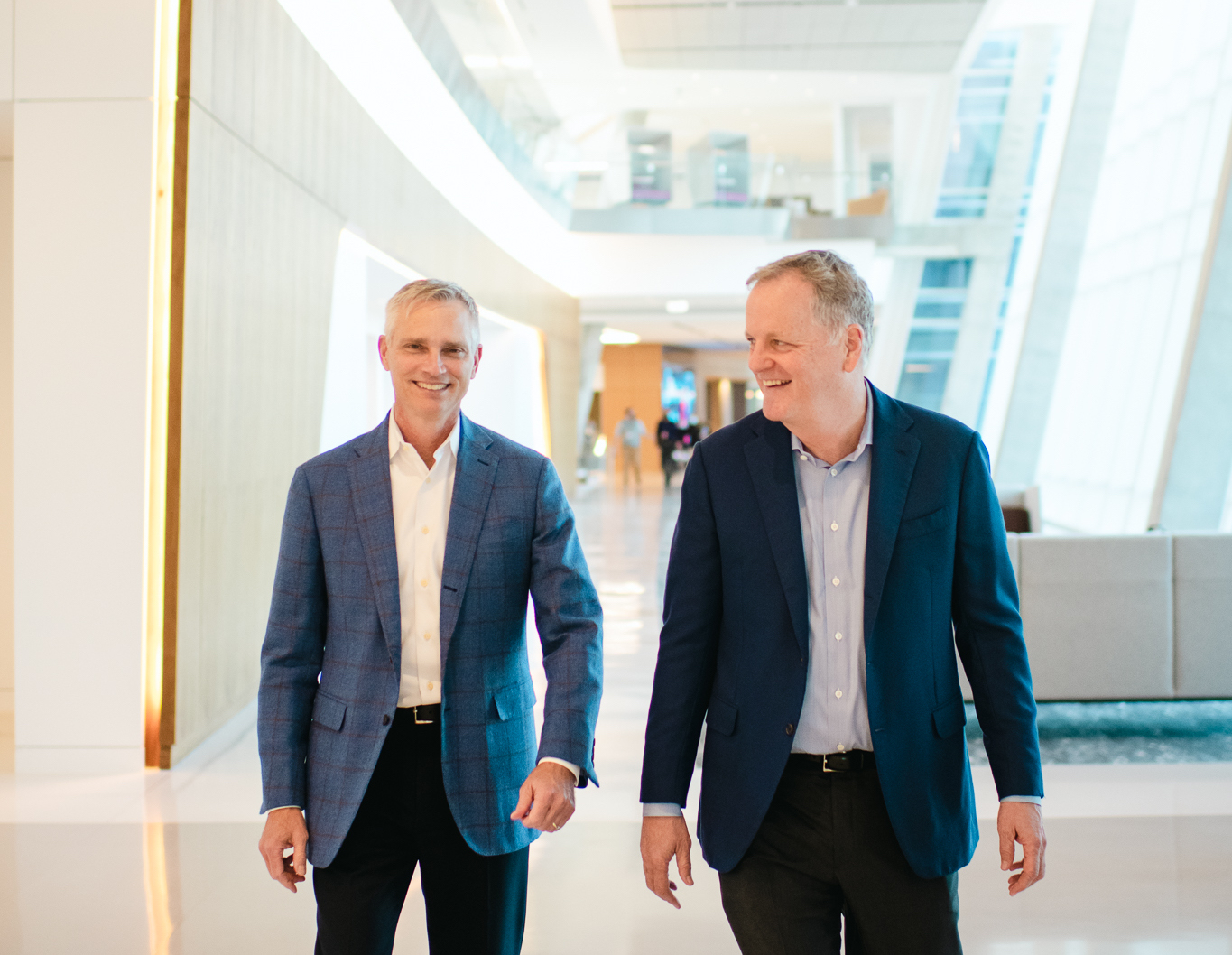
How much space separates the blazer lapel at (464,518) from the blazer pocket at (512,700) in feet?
0.43

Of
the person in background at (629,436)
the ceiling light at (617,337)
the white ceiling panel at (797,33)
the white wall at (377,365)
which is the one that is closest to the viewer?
the white wall at (377,365)

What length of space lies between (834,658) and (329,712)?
833mm

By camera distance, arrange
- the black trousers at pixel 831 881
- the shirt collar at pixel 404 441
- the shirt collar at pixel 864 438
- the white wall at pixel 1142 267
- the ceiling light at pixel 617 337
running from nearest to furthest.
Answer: the black trousers at pixel 831 881 < the shirt collar at pixel 864 438 < the shirt collar at pixel 404 441 < the white wall at pixel 1142 267 < the ceiling light at pixel 617 337

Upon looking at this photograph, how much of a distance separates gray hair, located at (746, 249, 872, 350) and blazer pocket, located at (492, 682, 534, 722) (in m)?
0.81

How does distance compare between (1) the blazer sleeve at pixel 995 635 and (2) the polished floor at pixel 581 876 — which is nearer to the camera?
(1) the blazer sleeve at pixel 995 635

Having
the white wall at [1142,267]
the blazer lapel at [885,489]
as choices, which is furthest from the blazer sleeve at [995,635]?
the white wall at [1142,267]

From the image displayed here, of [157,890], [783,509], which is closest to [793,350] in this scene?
[783,509]

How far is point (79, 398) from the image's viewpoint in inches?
176

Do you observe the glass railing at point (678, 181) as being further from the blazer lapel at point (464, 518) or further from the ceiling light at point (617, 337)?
the blazer lapel at point (464, 518)

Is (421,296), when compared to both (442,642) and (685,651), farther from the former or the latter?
(685,651)

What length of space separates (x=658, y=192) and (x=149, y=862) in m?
15.0

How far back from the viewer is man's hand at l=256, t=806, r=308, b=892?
1.70 metres

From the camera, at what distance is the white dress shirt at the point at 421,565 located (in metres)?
1.77

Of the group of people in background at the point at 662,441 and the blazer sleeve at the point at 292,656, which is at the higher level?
the blazer sleeve at the point at 292,656
